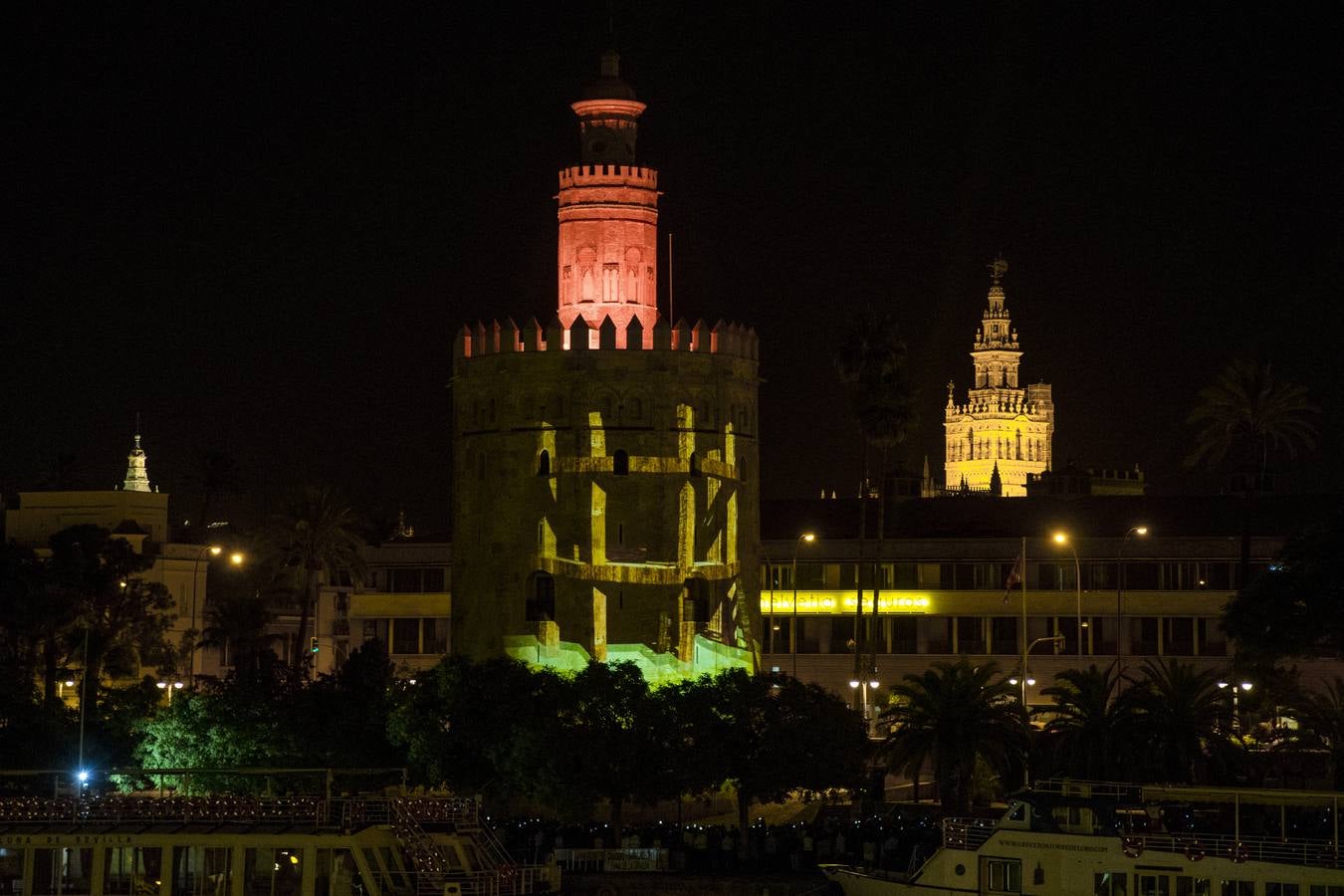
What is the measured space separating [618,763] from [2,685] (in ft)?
72.2

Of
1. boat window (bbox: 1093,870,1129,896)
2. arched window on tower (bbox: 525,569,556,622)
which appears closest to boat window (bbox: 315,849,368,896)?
boat window (bbox: 1093,870,1129,896)

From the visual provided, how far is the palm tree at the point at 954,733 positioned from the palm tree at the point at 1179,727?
415cm

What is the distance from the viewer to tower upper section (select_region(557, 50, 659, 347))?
86875mm

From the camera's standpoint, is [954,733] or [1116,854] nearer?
[1116,854]

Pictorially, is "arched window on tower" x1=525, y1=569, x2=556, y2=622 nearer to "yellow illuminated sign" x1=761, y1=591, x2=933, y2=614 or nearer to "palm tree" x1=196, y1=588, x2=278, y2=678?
"palm tree" x1=196, y1=588, x2=278, y2=678

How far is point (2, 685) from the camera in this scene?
85.4m

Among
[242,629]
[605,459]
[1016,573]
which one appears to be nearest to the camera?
[605,459]

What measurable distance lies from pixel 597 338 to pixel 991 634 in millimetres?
38195

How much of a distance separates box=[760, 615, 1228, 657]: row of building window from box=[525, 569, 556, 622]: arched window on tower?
2776 centimetres

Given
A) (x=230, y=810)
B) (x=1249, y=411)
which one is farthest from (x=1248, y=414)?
(x=230, y=810)

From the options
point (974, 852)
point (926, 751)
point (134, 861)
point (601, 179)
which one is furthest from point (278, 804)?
point (601, 179)

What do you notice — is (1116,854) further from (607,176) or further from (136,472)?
(136,472)

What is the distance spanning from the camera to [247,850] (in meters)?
59.0

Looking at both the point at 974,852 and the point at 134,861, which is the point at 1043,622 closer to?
the point at 974,852
